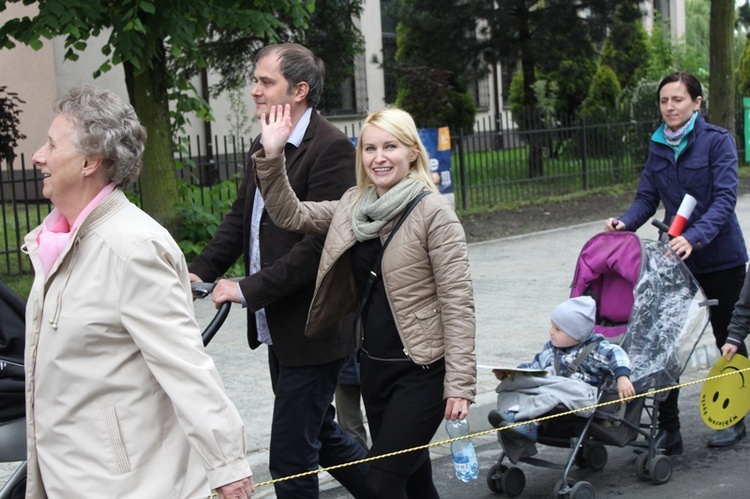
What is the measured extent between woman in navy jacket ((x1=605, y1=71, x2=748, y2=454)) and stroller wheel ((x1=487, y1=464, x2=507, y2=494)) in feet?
3.14

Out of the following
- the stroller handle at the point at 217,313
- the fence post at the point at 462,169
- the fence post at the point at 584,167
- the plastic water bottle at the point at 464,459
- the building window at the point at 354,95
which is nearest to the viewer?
the stroller handle at the point at 217,313

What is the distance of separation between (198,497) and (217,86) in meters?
16.3

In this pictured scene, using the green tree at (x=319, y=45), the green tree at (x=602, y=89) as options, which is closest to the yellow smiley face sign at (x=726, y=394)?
the green tree at (x=319, y=45)

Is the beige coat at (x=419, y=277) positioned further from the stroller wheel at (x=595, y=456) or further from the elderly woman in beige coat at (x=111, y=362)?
the stroller wheel at (x=595, y=456)

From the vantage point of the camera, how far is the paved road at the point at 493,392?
17.5ft

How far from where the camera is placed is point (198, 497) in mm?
2838

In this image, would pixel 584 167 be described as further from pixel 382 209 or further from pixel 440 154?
pixel 382 209

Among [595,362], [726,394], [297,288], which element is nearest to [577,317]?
[595,362]

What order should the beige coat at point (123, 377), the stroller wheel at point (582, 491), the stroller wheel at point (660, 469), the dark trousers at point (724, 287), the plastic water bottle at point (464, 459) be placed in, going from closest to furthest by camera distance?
1. the beige coat at point (123, 377)
2. the plastic water bottle at point (464, 459)
3. the stroller wheel at point (582, 491)
4. the stroller wheel at point (660, 469)
5. the dark trousers at point (724, 287)

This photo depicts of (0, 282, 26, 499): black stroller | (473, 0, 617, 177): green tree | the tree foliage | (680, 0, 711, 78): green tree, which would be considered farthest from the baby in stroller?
(680, 0, 711, 78): green tree

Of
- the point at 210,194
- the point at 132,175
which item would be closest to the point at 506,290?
the point at 210,194

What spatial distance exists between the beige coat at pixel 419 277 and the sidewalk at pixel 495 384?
1749mm

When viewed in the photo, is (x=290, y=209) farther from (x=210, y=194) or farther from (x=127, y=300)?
(x=210, y=194)

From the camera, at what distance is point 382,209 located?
383 cm
